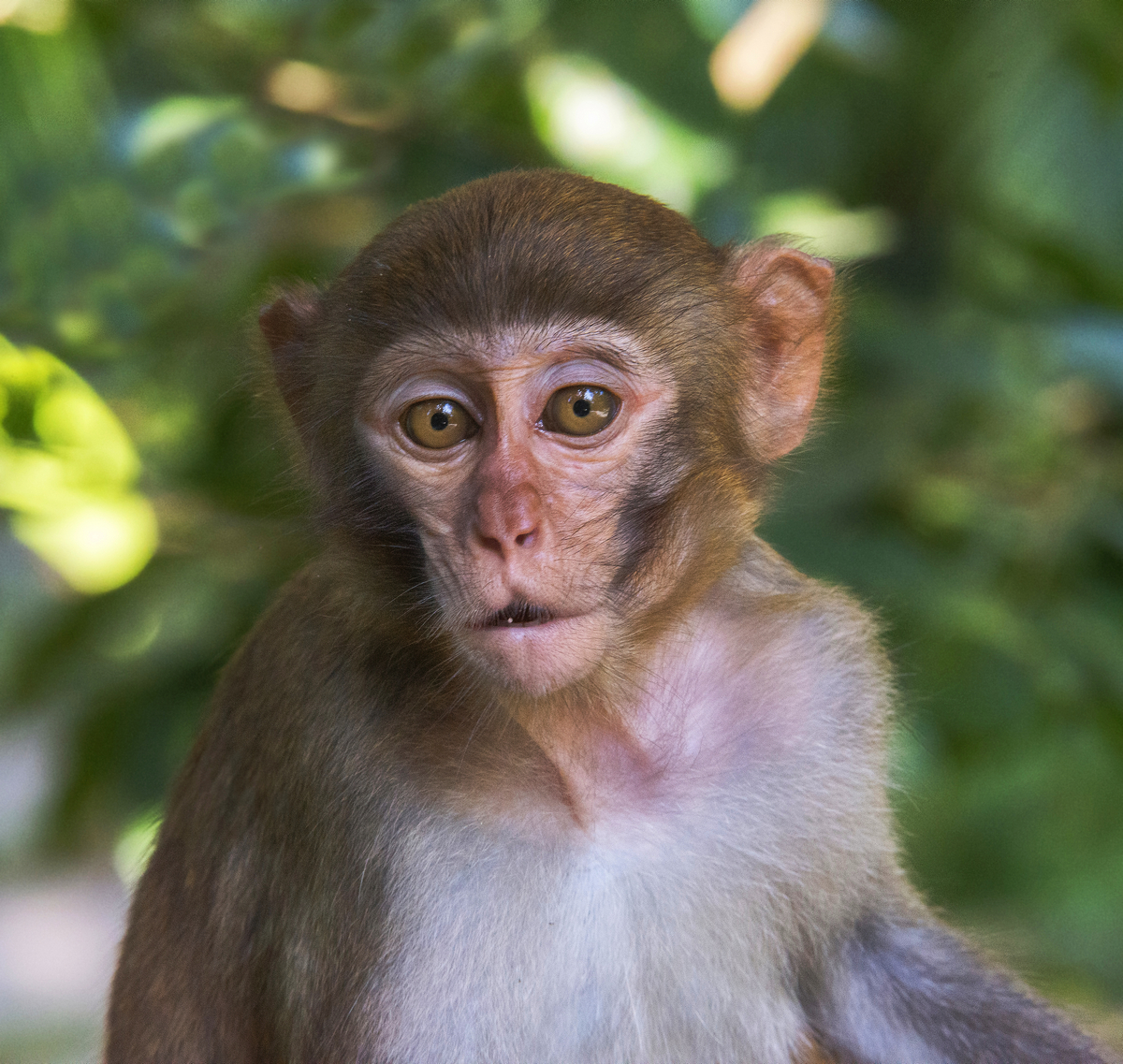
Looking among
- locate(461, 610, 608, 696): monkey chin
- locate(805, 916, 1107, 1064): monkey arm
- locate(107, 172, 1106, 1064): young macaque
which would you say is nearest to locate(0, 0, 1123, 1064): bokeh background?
locate(805, 916, 1107, 1064): monkey arm

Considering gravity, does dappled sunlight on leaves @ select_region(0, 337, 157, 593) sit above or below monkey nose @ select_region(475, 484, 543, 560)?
above

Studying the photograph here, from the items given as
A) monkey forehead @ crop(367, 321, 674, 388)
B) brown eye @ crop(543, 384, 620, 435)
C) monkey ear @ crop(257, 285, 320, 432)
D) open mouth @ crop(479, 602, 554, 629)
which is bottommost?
open mouth @ crop(479, 602, 554, 629)

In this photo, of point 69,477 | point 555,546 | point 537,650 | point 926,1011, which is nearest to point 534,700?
point 537,650

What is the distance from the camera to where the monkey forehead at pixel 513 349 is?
2441mm

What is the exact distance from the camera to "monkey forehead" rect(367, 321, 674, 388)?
8.01ft

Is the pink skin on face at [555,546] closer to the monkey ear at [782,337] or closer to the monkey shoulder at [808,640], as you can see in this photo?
the monkey shoulder at [808,640]

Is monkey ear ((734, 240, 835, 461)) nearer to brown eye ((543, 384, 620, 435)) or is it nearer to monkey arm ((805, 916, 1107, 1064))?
brown eye ((543, 384, 620, 435))

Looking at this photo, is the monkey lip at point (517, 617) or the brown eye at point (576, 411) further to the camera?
the brown eye at point (576, 411)

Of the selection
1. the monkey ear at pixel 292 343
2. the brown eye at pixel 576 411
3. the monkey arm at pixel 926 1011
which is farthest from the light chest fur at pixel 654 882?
the monkey ear at pixel 292 343

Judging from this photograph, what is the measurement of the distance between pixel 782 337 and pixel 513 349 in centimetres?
67

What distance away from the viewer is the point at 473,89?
4699 millimetres

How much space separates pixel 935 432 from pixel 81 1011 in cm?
374

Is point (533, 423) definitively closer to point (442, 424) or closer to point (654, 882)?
point (442, 424)

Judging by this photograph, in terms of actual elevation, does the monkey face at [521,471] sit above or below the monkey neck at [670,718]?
above
